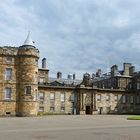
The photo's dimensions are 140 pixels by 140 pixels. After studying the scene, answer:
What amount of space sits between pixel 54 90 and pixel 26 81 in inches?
597

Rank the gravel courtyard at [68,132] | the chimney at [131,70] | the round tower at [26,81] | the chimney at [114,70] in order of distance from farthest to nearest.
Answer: the chimney at [131,70], the chimney at [114,70], the round tower at [26,81], the gravel courtyard at [68,132]

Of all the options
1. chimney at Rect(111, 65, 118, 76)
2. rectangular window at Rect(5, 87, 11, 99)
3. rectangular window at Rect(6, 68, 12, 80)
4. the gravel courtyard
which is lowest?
the gravel courtyard

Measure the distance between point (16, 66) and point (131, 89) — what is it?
3824cm

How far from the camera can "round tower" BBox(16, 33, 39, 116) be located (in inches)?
2368

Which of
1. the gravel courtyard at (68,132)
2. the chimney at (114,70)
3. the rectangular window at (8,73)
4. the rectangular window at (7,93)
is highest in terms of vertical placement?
the chimney at (114,70)

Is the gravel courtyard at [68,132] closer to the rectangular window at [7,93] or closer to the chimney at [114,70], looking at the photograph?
the rectangular window at [7,93]

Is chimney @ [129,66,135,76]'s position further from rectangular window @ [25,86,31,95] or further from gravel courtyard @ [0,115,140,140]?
gravel courtyard @ [0,115,140,140]

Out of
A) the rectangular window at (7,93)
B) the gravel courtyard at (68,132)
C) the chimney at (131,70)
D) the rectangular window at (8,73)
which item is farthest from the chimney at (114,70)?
the gravel courtyard at (68,132)

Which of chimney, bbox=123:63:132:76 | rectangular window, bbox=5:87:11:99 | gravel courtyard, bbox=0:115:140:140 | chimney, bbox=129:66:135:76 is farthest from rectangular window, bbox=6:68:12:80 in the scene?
chimney, bbox=129:66:135:76

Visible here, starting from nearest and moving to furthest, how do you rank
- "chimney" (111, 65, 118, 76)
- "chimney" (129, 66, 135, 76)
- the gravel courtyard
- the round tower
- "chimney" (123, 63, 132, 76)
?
the gravel courtyard
the round tower
"chimney" (123, 63, 132, 76)
"chimney" (111, 65, 118, 76)
"chimney" (129, 66, 135, 76)

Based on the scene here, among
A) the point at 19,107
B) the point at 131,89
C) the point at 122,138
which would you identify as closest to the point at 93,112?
the point at 131,89

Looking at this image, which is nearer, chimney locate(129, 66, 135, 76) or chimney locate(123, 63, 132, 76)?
chimney locate(123, 63, 132, 76)

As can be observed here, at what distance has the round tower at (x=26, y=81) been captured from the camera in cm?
6016

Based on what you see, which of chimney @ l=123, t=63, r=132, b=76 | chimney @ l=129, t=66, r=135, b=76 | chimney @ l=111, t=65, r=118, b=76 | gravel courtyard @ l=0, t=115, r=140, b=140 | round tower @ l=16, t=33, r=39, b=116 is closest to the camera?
gravel courtyard @ l=0, t=115, r=140, b=140
